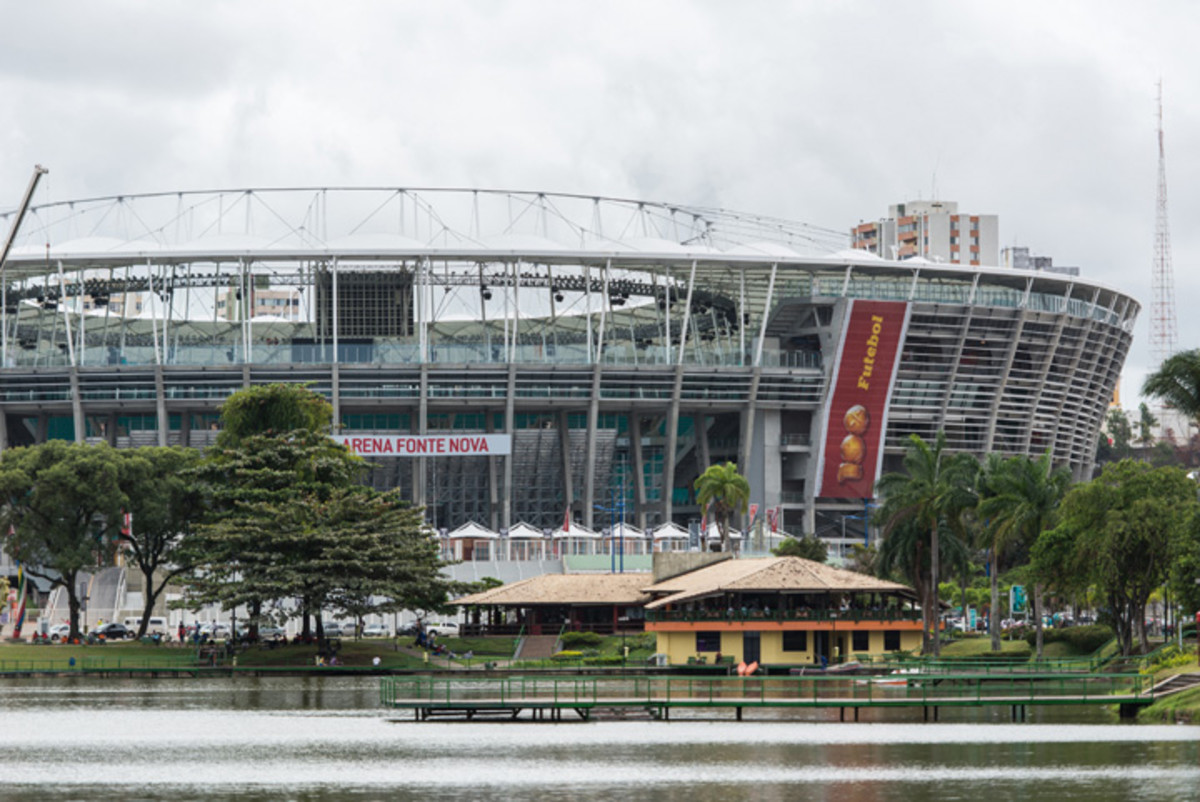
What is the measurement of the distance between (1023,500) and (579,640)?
26.8 metres

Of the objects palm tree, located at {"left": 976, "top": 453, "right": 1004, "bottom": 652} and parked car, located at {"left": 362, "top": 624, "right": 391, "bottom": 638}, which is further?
parked car, located at {"left": 362, "top": 624, "right": 391, "bottom": 638}

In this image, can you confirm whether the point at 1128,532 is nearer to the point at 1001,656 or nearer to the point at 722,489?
the point at 1001,656

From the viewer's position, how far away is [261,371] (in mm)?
164000

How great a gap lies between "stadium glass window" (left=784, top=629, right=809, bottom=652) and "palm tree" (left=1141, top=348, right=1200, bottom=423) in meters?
24.0

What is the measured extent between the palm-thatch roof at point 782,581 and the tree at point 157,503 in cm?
3494

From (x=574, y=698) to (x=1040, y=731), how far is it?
Result: 1776 centimetres

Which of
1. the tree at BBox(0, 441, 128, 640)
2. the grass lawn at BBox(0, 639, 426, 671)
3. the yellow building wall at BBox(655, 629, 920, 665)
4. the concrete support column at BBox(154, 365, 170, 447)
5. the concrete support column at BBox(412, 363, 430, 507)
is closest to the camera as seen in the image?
the yellow building wall at BBox(655, 629, 920, 665)

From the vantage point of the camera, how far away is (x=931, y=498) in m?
109

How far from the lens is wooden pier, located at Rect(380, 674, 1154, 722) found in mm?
72562

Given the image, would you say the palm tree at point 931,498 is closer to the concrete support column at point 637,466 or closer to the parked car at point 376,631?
the parked car at point 376,631

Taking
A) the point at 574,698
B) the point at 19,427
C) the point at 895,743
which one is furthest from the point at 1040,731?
the point at 19,427

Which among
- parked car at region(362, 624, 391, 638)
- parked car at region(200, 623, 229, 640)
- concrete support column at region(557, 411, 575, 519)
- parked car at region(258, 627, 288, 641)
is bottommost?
parked car at region(362, 624, 391, 638)

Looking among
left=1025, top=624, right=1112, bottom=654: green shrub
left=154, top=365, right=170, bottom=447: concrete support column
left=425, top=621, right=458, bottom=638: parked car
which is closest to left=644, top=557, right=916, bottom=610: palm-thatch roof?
left=1025, top=624, right=1112, bottom=654: green shrub

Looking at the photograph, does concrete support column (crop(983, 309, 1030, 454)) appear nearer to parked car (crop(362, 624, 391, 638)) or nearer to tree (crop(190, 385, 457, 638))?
parked car (crop(362, 624, 391, 638))
